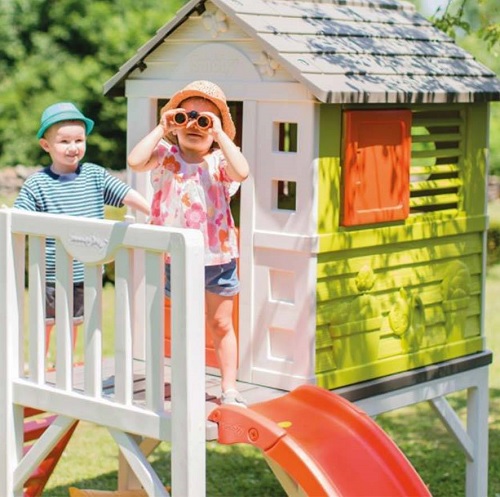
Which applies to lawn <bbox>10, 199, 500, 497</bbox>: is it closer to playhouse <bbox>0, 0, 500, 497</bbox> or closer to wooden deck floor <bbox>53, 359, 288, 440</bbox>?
playhouse <bbox>0, 0, 500, 497</bbox>

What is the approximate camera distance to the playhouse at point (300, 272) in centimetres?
436

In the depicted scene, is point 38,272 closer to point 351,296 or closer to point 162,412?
point 162,412

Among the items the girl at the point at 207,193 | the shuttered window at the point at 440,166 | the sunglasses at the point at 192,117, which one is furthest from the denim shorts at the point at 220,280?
the shuttered window at the point at 440,166

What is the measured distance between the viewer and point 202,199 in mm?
4652

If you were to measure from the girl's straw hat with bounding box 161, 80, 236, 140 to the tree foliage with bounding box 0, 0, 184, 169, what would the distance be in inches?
581

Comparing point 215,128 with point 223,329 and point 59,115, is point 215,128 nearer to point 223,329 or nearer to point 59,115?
point 223,329

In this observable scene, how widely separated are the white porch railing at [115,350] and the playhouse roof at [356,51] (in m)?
1.06

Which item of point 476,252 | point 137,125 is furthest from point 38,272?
point 476,252

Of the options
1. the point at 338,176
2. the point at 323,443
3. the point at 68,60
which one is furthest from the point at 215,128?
the point at 68,60

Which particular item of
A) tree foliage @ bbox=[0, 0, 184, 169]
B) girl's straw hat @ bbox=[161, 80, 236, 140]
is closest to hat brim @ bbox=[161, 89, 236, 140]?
girl's straw hat @ bbox=[161, 80, 236, 140]

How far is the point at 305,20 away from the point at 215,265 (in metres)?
1.41

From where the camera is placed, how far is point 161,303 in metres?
4.24

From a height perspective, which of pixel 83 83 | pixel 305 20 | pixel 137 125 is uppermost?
pixel 305 20

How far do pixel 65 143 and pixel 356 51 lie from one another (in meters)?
1.39
